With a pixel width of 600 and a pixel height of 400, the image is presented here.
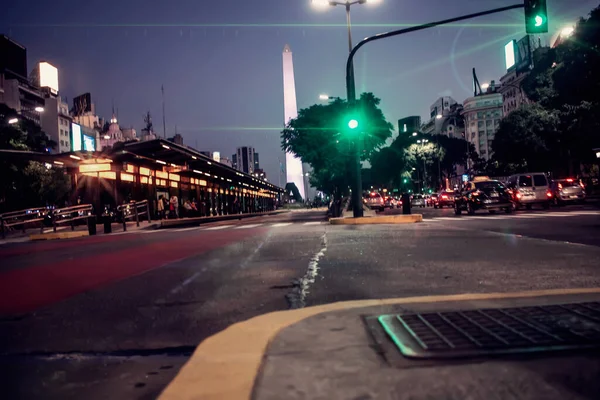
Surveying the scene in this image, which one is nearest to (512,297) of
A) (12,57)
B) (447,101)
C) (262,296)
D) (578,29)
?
(262,296)

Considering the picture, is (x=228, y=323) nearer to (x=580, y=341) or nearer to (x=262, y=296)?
(x=262, y=296)

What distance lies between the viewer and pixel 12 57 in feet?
274

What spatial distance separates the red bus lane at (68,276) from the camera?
586 cm

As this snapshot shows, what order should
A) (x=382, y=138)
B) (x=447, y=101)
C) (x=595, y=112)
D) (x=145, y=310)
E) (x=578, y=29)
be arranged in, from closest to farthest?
(x=145, y=310)
(x=578, y=29)
(x=595, y=112)
(x=382, y=138)
(x=447, y=101)

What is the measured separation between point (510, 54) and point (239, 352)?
122479 millimetres

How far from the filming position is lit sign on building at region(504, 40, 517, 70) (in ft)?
364

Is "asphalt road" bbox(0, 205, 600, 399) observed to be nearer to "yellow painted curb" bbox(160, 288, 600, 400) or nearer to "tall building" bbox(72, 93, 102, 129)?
"yellow painted curb" bbox(160, 288, 600, 400)

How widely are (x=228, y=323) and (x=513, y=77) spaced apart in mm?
125635

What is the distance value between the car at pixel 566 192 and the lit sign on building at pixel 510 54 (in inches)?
3533

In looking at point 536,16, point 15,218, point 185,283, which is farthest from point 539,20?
point 15,218

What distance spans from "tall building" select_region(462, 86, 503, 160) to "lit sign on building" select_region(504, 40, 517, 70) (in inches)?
1190

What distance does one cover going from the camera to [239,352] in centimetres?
319

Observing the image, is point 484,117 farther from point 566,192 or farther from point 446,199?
point 566,192

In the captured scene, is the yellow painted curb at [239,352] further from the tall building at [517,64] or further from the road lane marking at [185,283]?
the tall building at [517,64]
